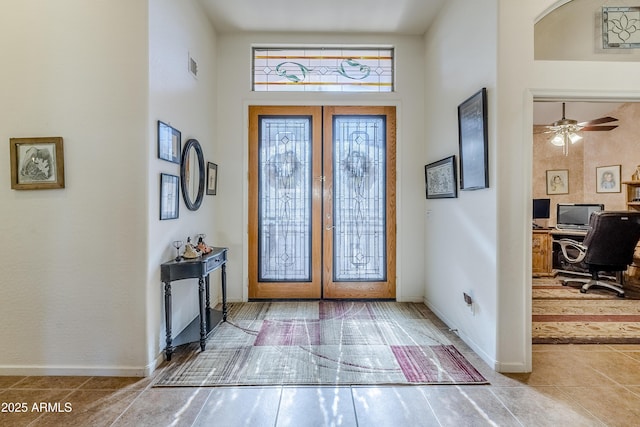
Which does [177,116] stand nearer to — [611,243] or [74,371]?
[74,371]

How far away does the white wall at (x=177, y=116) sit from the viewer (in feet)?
7.88

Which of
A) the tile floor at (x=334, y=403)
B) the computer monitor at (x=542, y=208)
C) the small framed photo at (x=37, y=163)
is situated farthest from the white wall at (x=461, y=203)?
the computer monitor at (x=542, y=208)

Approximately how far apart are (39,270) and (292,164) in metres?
2.69

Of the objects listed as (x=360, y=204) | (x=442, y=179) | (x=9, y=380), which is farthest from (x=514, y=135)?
(x=9, y=380)

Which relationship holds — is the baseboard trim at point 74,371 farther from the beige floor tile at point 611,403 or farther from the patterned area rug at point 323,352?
the beige floor tile at point 611,403

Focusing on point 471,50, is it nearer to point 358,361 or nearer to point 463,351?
point 463,351

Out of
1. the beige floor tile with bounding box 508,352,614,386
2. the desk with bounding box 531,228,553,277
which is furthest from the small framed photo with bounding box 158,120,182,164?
the desk with bounding box 531,228,553,277

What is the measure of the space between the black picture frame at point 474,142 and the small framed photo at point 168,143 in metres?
2.55

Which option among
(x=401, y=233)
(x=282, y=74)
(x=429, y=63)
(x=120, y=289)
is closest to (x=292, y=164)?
(x=282, y=74)

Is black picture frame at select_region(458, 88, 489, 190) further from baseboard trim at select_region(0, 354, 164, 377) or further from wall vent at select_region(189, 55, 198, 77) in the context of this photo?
baseboard trim at select_region(0, 354, 164, 377)

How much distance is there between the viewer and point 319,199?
13.4 ft

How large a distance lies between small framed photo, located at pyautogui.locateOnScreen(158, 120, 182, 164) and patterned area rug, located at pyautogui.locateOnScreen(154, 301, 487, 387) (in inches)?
65.4

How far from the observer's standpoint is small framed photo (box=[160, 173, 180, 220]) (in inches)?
99.0

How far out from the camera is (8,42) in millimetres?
2318
